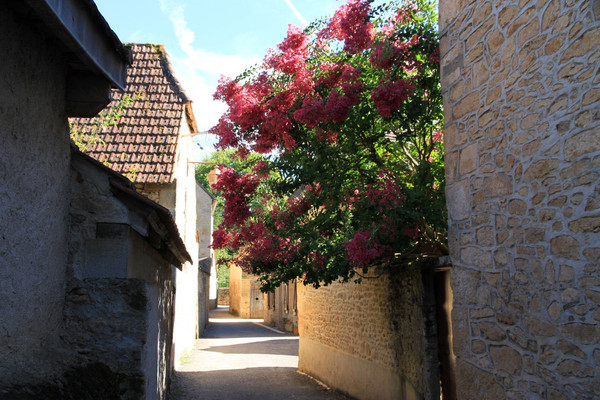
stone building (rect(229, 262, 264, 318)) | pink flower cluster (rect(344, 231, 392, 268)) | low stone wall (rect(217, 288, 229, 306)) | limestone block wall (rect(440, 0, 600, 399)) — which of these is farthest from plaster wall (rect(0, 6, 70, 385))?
low stone wall (rect(217, 288, 229, 306))

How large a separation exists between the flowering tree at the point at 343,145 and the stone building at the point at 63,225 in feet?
9.13

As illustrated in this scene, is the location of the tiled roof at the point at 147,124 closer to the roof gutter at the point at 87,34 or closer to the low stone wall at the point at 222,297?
the roof gutter at the point at 87,34

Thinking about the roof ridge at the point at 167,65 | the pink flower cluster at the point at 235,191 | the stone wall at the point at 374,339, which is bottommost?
the stone wall at the point at 374,339

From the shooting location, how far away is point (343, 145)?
7.63 metres

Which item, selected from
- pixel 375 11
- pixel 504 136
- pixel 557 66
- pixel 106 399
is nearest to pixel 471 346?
pixel 504 136

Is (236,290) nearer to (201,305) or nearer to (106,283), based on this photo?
(201,305)

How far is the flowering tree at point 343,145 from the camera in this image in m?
6.54

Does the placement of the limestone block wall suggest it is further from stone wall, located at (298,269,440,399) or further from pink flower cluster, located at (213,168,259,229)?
pink flower cluster, located at (213,168,259,229)

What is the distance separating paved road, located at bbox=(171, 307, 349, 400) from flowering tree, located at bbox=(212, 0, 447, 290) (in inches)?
131

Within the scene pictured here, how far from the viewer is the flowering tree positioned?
258 inches

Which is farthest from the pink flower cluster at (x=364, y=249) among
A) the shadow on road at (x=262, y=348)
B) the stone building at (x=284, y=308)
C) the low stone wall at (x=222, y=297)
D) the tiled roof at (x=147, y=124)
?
the low stone wall at (x=222, y=297)

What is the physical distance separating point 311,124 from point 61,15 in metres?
4.25

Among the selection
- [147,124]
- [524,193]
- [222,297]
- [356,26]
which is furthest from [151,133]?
[222,297]

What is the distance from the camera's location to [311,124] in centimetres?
701
